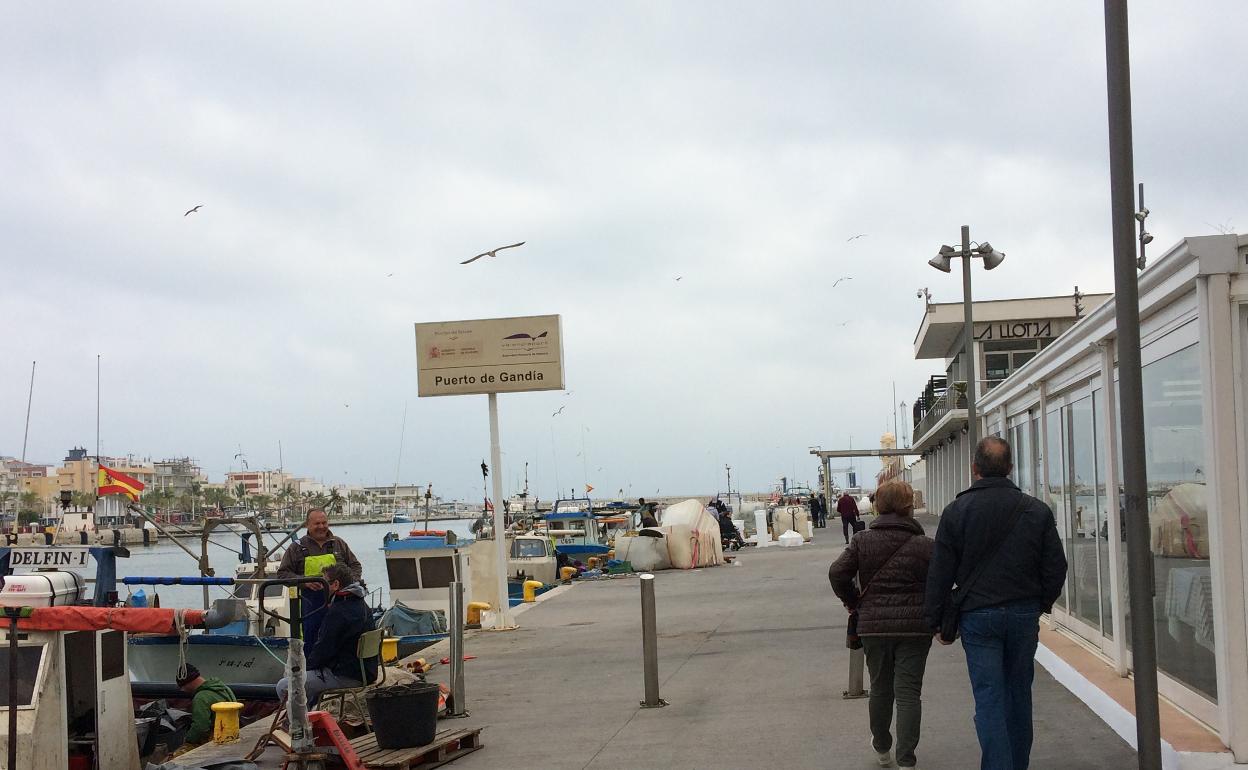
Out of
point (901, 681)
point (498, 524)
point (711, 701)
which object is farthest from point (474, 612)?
point (901, 681)

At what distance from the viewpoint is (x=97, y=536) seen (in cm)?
1429

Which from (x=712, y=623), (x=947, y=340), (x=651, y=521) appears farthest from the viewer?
(x=947, y=340)

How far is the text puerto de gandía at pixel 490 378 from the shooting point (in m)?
18.2

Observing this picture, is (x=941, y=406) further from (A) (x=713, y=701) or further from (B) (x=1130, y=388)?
(B) (x=1130, y=388)

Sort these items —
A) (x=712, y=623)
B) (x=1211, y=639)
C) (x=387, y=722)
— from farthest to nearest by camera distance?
(x=712, y=623), (x=387, y=722), (x=1211, y=639)

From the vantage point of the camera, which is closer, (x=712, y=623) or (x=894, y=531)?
(x=894, y=531)

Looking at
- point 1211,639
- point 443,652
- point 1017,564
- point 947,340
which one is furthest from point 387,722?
point 947,340

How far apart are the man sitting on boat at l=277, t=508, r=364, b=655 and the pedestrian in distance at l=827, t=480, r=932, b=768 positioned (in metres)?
4.43

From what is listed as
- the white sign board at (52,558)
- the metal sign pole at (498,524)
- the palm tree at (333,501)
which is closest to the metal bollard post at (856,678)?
the palm tree at (333,501)

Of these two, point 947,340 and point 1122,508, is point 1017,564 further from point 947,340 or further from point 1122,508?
point 947,340

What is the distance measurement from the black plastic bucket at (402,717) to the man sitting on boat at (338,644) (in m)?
0.74

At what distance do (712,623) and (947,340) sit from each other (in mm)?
40005

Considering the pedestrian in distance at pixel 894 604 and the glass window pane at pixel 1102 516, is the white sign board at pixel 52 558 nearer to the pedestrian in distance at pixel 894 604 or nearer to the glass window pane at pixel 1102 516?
the pedestrian in distance at pixel 894 604

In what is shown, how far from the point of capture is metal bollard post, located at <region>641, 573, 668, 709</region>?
1070cm
